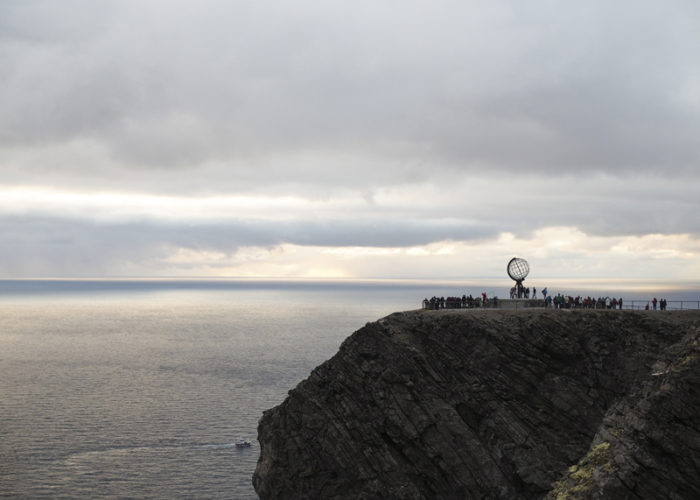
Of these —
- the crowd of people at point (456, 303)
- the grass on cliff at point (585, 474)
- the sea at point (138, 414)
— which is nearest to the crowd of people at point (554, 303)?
the crowd of people at point (456, 303)

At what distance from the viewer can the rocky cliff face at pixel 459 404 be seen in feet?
154

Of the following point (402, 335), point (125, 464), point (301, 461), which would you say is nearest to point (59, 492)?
point (125, 464)

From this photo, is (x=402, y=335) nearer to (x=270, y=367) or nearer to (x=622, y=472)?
(x=622, y=472)

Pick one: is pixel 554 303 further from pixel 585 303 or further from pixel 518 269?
pixel 518 269

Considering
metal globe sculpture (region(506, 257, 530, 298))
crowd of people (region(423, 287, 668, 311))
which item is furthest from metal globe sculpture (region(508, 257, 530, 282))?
crowd of people (region(423, 287, 668, 311))

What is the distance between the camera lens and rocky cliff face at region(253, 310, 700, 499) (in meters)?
47.1

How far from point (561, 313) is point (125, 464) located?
4506 centimetres

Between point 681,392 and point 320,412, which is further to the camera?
point 320,412

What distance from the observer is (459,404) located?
49.2 meters

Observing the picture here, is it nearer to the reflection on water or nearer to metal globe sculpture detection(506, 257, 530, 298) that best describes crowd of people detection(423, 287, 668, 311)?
metal globe sculpture detection(506, 257, 530, 298)

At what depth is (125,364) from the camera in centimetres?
12825

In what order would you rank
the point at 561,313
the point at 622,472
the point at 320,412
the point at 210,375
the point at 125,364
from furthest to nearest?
the point at 125,364, the point at 210,375, the point at 561,313, the point at 320,412, the point at 622,472

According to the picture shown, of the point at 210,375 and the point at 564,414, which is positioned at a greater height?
the point at 564,414

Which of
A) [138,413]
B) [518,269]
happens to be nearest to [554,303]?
[518,269]
